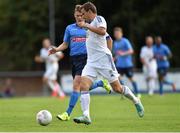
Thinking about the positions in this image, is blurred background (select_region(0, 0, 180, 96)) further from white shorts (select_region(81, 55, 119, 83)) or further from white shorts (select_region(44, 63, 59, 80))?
white shorts (select_region(81, 55, 119, 83))

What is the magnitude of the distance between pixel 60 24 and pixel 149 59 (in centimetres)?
3068

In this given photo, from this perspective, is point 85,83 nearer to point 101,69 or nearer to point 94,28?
point 101,69

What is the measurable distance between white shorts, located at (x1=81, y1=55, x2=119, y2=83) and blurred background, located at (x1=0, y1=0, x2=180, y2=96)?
33884mm

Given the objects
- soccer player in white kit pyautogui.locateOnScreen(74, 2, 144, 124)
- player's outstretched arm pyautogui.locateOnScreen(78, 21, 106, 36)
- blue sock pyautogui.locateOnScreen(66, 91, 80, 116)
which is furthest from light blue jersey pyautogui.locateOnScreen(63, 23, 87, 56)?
player's outstretched arm pyautogui.locateOnScreen(78, 21, 106, 36)

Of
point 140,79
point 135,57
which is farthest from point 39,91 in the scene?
point 135,57

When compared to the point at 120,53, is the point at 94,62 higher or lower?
lower

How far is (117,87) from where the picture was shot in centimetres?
1625

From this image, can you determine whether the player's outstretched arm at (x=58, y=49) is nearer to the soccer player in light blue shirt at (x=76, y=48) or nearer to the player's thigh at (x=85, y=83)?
the soccer player in light blue shirt at (x=76, y=48)

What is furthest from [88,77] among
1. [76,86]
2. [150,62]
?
[150,62]

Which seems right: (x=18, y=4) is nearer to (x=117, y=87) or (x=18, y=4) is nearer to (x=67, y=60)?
(x=67, y=60)

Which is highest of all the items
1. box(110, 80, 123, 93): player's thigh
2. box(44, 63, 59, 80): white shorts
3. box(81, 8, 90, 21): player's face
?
box(44, 63, 59, 80): white shorts

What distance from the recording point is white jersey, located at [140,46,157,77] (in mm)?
32531

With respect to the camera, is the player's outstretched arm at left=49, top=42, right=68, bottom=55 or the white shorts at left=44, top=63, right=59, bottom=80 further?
the white shorts at left=44, top=63, right=59, bottom=80

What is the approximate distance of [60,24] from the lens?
62.8 m
